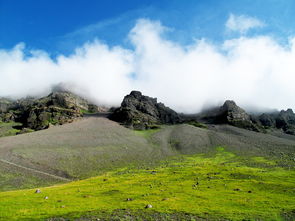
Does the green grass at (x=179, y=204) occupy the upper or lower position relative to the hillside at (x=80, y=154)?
upper

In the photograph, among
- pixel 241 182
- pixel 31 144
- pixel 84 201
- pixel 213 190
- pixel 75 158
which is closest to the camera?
pixel 84 201

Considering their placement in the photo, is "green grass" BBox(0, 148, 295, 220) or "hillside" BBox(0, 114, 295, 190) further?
"hillside" BBox(0, 114, 295, 190)

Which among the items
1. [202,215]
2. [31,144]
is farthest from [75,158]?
[202,215]

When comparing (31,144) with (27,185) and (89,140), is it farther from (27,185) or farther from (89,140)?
(27,185)

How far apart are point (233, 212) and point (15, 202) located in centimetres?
4021

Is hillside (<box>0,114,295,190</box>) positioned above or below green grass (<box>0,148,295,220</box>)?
below

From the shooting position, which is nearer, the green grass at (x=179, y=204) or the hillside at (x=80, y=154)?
the green grass at (x=179, y=204)

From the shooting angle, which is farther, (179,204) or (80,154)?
(80,154)

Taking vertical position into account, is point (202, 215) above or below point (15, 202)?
above

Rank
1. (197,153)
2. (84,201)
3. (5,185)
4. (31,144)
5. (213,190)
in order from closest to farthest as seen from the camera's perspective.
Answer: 1. (84,201)
2. (213,190)
3. (5,185)
4. (31,144)
5. (197,153)

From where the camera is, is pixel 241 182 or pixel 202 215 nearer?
pixel 202 215

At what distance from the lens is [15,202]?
44562 mm

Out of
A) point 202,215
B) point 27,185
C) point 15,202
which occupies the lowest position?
point 27,185

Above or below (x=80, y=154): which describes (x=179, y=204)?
above
